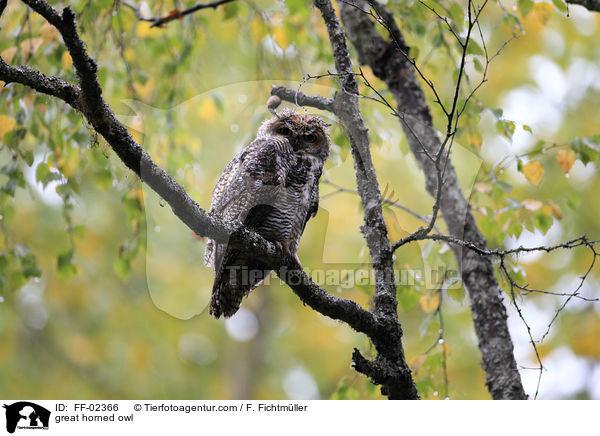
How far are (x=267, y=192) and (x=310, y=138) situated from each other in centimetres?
37

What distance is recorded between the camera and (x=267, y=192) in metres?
2.37

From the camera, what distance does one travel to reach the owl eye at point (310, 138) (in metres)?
2.52

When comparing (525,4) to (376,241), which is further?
(525,4)

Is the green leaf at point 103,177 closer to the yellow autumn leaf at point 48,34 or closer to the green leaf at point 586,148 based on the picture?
the yellow autumn leaf at point 48,34

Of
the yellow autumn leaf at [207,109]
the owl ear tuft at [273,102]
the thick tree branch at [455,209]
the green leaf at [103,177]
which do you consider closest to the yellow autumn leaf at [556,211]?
the thick tree branch at [455,209]

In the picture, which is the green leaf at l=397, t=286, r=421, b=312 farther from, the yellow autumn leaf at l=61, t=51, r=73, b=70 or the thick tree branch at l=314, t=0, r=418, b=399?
the yellow autumn leaf at l=61, t=51, r=73, b=70

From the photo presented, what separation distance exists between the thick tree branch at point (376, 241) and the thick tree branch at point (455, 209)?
0.45 m

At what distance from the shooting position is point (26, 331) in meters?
6.73

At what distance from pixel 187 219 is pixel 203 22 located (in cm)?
245

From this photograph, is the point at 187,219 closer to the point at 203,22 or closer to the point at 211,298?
the point at 211,298

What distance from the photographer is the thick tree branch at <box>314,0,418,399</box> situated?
2.06m

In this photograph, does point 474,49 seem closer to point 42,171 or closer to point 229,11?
point 229,11

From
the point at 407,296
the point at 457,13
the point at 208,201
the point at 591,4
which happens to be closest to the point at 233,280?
the point at 208,201
